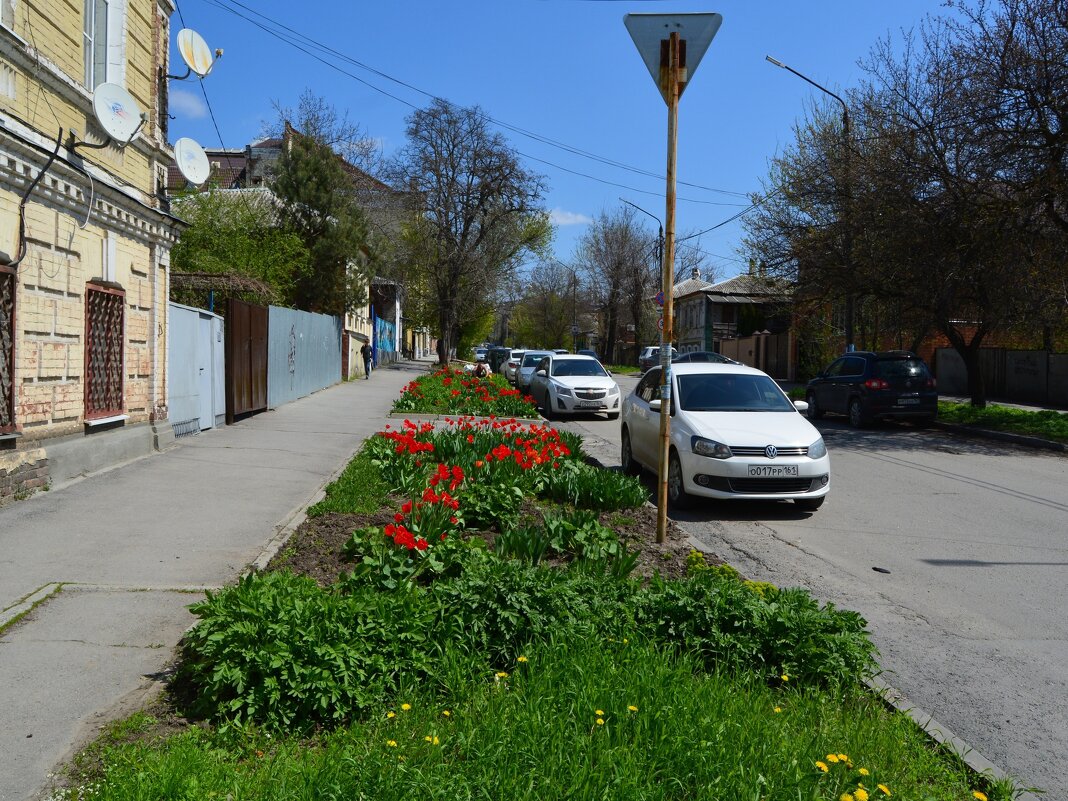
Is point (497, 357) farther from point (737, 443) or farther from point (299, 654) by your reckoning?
point (299, 654)

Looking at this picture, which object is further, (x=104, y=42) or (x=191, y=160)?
(x=191, y=160)

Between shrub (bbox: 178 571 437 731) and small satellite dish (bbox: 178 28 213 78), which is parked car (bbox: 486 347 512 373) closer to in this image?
small satellite dish (bbox: 178 28 213 78)

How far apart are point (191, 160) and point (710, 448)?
26.1 ft

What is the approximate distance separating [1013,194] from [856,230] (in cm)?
313

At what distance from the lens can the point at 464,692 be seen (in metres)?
3.89

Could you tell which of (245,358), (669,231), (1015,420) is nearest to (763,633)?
(669,231)

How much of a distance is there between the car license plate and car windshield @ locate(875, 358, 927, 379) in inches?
447

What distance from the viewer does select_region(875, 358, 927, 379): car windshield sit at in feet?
63.5

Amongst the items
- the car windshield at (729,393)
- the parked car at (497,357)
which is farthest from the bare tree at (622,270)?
the car windshield at (729,393)

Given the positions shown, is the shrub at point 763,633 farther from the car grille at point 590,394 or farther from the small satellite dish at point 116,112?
the car grille at point 590,394

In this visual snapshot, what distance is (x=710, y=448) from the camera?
9102 millimetres

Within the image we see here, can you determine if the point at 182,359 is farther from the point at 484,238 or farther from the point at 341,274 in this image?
the point at 484,238

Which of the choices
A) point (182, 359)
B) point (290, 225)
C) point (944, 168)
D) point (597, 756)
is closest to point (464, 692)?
point (597, 756)

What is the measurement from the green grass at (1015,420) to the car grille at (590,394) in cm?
765
